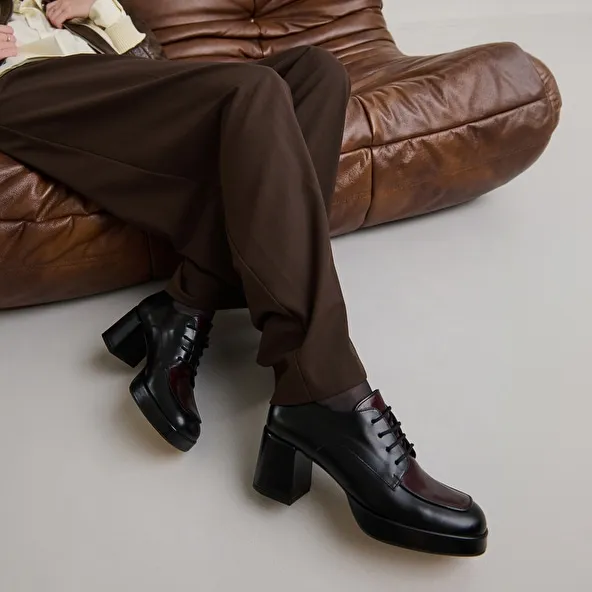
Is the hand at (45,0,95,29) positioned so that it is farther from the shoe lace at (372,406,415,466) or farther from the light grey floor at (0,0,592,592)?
the shoe lace at (372,406,415,466)

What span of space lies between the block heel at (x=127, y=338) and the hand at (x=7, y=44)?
48cm

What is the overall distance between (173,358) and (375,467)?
35 cm

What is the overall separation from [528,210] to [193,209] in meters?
0.92

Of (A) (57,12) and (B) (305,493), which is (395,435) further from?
(A) (57,12)

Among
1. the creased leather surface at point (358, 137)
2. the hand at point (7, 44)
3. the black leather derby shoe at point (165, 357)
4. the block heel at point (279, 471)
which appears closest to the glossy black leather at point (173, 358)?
the black leather derby shoe at point (165, 357)

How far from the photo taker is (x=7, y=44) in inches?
52.4

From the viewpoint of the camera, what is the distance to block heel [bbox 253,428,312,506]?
1.07m

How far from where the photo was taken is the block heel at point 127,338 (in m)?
1.26

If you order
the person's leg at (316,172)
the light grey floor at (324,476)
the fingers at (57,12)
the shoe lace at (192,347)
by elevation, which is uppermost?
the fingers at (57,12)

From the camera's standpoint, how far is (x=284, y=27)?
1.99 metres

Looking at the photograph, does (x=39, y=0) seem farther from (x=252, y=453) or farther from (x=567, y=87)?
(x=567, y=87)

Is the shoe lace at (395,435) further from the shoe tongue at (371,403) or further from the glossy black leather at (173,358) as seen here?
the glossy black leather at (173,358)

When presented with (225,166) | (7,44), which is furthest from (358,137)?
(7,44)

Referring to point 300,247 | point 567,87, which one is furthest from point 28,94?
point 567,87
